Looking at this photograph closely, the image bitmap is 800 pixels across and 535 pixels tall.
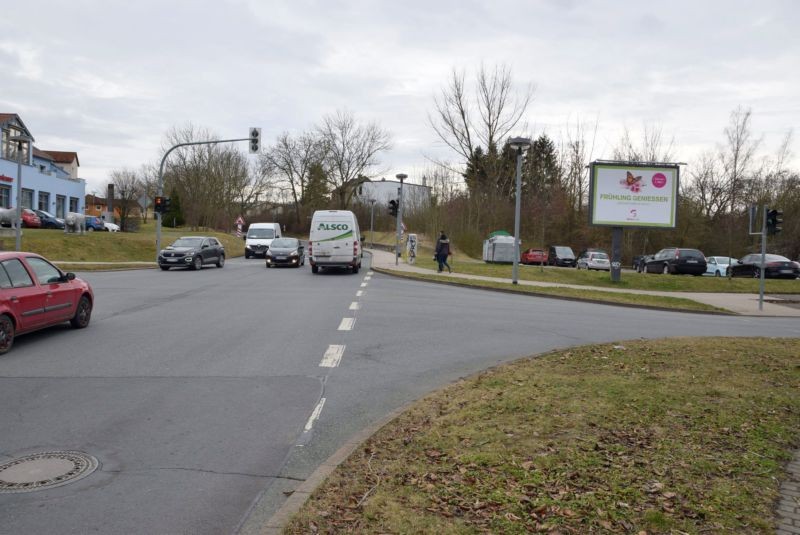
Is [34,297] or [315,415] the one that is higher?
[34,297]

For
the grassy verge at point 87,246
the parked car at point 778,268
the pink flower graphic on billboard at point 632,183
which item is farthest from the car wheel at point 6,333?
the parked car at point 778,268

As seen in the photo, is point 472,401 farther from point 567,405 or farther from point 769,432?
point 769,432

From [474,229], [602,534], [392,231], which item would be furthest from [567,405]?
[392,231]

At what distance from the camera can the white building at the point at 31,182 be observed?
53.7 meters

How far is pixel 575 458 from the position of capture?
4.64 m

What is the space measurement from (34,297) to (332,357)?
448cm

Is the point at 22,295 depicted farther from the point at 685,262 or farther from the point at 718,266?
the point at 718,266

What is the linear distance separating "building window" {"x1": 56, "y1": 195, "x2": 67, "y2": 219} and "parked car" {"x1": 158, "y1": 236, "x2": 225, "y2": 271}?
4173cm

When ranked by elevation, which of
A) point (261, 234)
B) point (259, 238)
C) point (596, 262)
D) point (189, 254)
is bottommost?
point (189, 254)

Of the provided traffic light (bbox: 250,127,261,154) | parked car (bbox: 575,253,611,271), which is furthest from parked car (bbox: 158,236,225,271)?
parked car (bbox: 575,253,611,271)

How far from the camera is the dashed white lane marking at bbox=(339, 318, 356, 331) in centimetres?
1170


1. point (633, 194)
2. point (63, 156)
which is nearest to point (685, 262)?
point (633, 194)

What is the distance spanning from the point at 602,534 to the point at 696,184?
179 feet

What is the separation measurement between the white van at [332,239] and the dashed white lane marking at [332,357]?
17.8m
